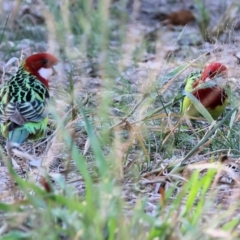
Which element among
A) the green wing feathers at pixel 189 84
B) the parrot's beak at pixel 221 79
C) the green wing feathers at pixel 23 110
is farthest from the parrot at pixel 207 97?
the green wing feathers at pixel 23 110

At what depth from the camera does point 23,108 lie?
13.9 feet

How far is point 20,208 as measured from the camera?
247 cm

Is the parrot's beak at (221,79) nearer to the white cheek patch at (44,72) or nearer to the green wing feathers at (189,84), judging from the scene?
the green wing feathers at (189,84)

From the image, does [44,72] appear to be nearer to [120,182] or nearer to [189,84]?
[189,84]

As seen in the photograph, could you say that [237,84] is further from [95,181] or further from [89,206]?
[89,206]

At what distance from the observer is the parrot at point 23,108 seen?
4.08 meters

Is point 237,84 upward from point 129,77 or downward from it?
upward

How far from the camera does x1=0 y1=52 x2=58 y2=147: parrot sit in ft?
13.4

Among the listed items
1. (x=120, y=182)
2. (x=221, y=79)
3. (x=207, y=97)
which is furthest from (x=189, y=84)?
(x=120, y=182)

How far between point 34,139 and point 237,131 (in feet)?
4.01

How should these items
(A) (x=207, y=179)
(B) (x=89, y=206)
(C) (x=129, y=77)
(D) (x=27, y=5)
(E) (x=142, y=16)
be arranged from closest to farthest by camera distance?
(B) (x=89, y=206) → (A) (x=207, y=179) → (C) (x=129, y=77) → (D) (x=27, y=5) → (E) (x=142, y=16)

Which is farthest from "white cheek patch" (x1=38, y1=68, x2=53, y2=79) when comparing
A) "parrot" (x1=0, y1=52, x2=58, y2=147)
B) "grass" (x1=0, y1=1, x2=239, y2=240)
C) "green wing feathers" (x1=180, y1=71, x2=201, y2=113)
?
"green wing feathers" (x1=180, y1=71, x2=201, y2=113)

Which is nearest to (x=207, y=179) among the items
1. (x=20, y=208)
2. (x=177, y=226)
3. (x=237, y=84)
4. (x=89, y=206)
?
(x=177, y=226)

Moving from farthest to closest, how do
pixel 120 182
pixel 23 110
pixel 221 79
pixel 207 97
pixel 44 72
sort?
pixel 44 72
pixel 207 97
pixel 23 110
pixel 221 79
pixel 120 182
